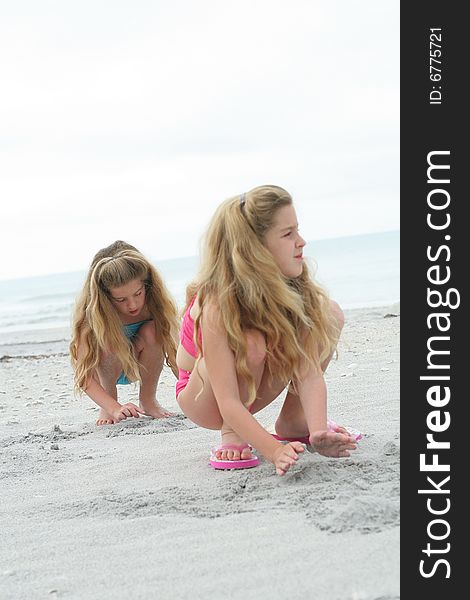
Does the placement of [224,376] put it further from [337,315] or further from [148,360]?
[148,360]

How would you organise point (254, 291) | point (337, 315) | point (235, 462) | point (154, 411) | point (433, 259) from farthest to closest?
point (154, 411) < point (337, 315) < point (235, 462) < point (254, 291) < point (433, 259)

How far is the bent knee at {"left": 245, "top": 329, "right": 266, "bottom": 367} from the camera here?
2.88 meters

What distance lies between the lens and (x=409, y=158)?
8.81ft

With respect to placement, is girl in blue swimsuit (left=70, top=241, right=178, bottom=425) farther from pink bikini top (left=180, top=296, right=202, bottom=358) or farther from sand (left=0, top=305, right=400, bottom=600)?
pink bikini top (left=180, top=296, right=202, bottom=358)

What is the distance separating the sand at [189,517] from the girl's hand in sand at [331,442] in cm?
6

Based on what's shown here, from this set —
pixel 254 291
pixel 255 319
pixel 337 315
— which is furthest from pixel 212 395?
pixel 337 315

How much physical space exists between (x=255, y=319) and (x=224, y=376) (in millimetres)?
225

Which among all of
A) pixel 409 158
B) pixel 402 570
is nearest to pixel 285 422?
pixel 409 158

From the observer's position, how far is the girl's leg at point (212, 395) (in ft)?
9.49

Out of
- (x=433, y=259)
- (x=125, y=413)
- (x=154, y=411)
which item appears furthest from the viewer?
(x=154, y=411)

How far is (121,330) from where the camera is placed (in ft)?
14.3

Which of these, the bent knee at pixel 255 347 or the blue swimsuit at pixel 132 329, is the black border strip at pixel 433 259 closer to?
the bent knee at pixel 255 347

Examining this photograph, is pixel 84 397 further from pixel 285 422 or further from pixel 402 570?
pixel 402 570

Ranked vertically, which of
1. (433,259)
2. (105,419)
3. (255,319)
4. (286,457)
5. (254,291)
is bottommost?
(105,419)
